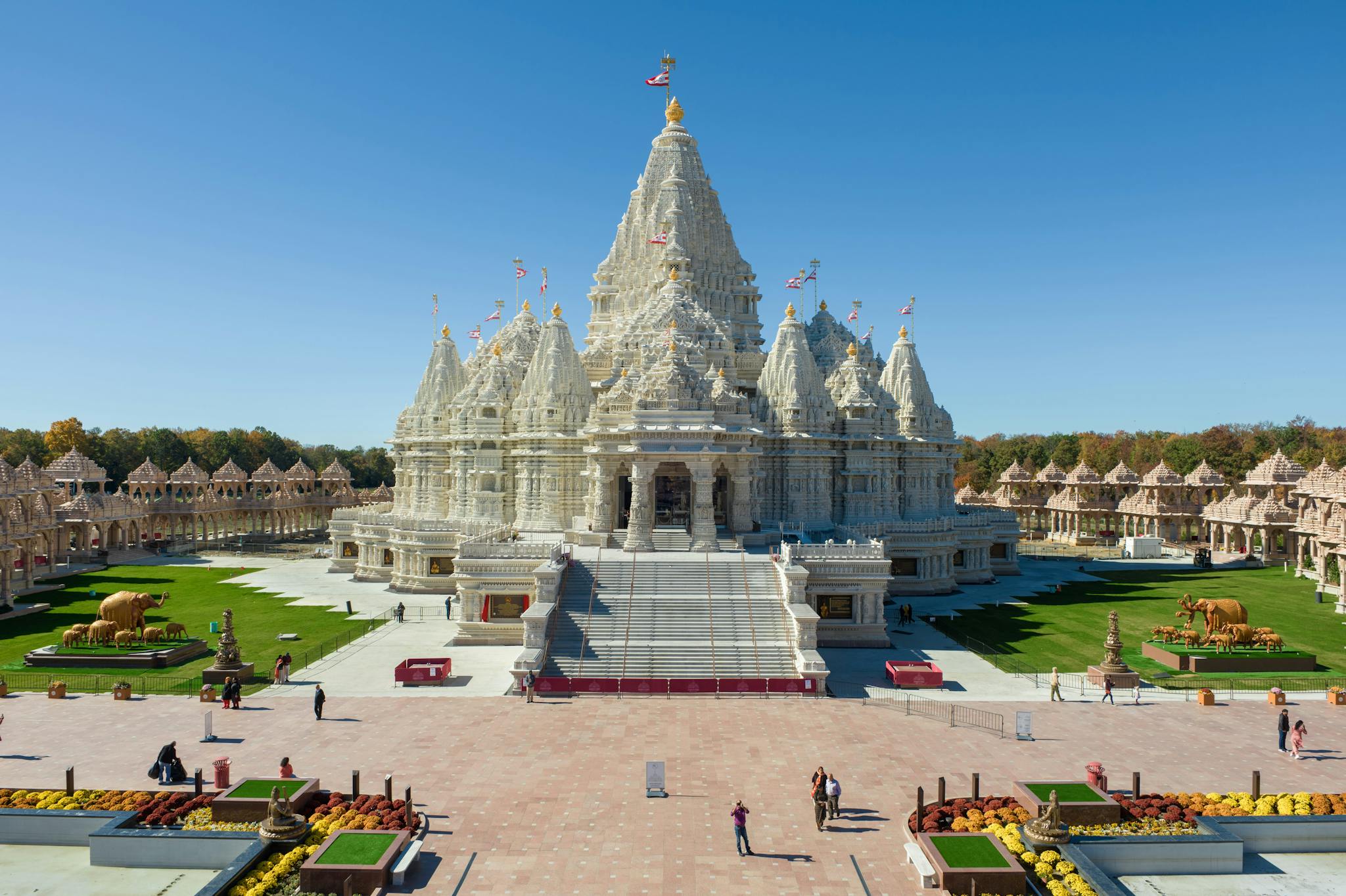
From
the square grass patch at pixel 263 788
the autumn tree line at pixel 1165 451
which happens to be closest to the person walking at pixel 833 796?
the square grass patch at pixel 263 788

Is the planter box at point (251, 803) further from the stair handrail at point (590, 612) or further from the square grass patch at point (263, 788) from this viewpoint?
the stair handrail at point (590, 612)

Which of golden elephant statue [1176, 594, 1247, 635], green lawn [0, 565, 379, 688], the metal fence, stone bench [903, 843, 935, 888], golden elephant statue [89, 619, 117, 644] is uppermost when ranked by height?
golden elephant statue [1176, 594, 1247, 635]

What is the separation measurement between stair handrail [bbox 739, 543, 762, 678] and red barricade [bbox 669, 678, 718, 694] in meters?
1.88

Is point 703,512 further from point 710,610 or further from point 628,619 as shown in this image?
point 628,619

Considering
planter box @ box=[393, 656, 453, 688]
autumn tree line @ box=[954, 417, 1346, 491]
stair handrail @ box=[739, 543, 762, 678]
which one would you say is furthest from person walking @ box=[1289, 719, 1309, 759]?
autumn tree line @ box=[954, 417, 1346, 491]

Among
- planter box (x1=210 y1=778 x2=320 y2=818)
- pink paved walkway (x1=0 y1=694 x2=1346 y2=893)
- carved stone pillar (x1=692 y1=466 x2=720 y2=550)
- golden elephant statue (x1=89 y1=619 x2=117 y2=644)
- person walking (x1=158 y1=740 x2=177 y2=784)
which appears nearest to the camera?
pink paved walkway (x1=0 y1=694 x2=1346 y2=893)

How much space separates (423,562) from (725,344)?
22.7 meters

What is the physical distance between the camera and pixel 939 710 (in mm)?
29688

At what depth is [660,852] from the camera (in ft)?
62.2

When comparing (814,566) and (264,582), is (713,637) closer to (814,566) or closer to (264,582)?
(814,566)

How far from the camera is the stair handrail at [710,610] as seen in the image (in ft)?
107

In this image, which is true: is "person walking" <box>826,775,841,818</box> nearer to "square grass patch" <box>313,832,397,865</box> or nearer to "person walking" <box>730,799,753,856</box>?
"person walking" <box>730,799,753,856</box>

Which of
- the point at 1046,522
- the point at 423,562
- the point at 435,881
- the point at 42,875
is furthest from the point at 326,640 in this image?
the point at 1046,522

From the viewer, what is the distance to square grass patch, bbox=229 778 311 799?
20.5m
